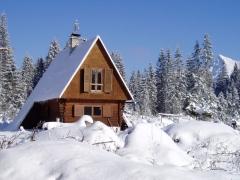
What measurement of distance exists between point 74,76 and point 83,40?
5403mm

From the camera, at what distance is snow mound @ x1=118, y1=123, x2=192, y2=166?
7648 mm

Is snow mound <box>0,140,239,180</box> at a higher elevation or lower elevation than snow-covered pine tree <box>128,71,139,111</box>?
lower

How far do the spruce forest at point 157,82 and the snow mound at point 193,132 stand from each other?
44500mm

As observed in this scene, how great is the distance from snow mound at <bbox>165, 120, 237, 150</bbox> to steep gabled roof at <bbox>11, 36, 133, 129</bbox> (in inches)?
649

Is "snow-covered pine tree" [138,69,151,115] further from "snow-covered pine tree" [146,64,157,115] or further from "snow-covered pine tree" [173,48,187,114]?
"snow-covered pine tree" [173,48,187,114]

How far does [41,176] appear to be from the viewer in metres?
4.64

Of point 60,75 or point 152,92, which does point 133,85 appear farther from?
point 60,75

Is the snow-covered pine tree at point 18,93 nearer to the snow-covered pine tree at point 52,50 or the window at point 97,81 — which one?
the snow-covered pine tree at point 52,50

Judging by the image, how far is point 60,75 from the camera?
104 ft

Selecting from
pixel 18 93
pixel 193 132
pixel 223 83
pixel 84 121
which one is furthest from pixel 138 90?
pixel 193 132

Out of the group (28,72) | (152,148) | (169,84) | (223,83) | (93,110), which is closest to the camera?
(152,148)

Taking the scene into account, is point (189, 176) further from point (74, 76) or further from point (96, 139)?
point (74, 76)

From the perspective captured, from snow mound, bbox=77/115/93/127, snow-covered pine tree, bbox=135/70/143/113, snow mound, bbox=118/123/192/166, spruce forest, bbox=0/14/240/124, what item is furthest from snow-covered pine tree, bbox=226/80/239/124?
→ snow mound, bbox=118/123/192/166

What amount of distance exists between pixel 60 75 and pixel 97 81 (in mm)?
2754
